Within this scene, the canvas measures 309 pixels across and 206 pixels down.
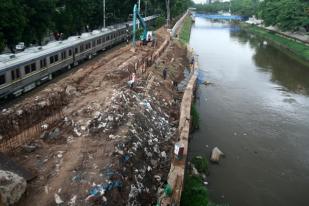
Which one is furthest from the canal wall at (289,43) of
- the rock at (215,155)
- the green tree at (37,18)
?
the green tree at (37,18)

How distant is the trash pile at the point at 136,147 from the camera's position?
36.0 ft

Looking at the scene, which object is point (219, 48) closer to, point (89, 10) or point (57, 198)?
point (89, 10)

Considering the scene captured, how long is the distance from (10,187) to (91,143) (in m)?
4.19

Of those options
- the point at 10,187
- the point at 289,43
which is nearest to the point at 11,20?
the point at 10,187

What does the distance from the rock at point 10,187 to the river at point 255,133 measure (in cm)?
834

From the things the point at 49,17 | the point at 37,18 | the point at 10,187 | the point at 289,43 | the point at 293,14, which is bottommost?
the point at 10,187

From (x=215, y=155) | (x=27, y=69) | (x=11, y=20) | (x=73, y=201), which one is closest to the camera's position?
(x=73, y=201)

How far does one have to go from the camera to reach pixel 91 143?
1300 cm

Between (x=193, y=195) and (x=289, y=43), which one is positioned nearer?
(x=193, y=195)

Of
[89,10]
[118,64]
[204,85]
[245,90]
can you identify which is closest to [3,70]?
[118,64]

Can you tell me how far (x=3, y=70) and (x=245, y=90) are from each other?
69.7ft

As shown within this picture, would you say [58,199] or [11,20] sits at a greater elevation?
[11,20]

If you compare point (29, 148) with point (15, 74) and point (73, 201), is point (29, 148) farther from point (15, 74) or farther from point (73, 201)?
point (15, 74)

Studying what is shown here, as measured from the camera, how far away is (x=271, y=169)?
16641 mm
